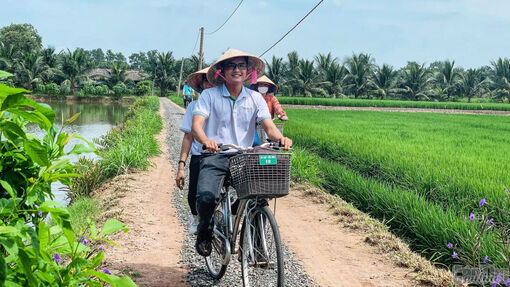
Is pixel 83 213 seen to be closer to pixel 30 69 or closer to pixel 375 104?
pixel 375 104

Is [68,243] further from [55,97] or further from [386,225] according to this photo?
[55,97]

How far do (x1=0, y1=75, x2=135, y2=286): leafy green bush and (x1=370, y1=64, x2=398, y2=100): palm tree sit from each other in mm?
50138

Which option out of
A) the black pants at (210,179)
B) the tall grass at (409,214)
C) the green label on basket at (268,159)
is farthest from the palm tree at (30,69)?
the green label on basket at (268,159)

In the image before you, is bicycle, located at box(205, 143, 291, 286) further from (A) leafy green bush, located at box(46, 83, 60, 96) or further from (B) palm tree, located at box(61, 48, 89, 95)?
(B) palm tree, located at box(61, 48, 89, 95)

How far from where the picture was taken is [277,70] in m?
50.2

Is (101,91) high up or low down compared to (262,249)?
up

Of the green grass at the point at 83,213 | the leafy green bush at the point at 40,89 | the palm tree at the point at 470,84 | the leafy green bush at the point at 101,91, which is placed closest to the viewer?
the green grass at the point at 83,213

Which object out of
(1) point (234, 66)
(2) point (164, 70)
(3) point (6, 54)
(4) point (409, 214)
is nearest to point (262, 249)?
(1) point (234, 66)

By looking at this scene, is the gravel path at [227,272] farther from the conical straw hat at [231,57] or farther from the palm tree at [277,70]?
the palm tree at [277,70]

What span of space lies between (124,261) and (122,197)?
241 cm

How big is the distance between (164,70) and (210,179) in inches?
2188

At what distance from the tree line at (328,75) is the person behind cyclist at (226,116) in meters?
44.1

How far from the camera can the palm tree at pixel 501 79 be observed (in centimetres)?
5131

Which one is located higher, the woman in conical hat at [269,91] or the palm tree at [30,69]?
the palm tree at [30,69]
